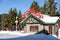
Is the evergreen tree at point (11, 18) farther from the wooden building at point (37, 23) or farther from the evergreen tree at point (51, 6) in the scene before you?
the wooden building at point (37, 23)

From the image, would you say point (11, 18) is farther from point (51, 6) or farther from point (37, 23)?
point (37, 23)

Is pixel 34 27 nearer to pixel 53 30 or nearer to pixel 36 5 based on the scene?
pixel 53 30

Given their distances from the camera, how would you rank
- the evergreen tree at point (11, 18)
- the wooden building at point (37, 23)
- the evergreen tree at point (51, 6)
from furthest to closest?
the evergreen tree at point (51, 6) < the evergreen tree at point (11, 18) < the wooden building at point (37, 23)

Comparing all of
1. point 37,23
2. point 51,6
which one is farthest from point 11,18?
point 37,23

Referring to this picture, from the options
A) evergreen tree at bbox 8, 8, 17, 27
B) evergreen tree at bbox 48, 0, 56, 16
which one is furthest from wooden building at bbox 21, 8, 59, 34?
evergreen tree at bbox 48, 0, 56, 16

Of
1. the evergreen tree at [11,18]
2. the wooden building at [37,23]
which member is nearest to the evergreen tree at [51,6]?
the evergreen tree at [11,18]

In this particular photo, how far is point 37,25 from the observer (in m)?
37.9

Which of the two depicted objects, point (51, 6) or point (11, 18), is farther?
point (51, 6)

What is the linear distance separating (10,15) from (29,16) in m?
14.6

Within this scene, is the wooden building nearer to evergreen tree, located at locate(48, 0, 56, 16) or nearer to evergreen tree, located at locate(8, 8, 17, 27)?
evergreen tree, located at locate(8, 8, 17, 27)

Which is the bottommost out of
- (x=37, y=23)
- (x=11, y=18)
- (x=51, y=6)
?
(x=37, y=23)

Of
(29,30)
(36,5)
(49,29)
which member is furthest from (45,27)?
(36,5)

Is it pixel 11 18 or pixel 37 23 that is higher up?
pixel 11 18

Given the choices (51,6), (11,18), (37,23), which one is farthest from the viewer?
(51,6)
